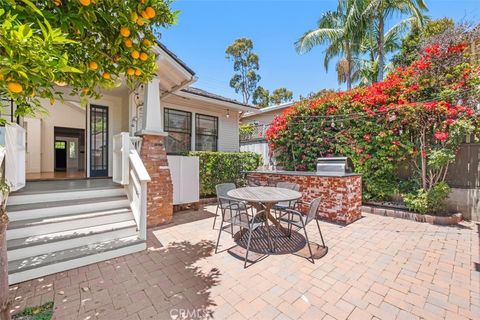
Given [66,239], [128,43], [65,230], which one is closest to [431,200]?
[128,43]

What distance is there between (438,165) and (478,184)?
4.07 ft

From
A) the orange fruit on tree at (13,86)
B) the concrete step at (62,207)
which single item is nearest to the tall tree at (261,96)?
the concrete step at (62,207)

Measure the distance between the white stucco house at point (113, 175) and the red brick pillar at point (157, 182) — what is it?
0.02m

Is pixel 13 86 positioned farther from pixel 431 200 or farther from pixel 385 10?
pixel 385 10

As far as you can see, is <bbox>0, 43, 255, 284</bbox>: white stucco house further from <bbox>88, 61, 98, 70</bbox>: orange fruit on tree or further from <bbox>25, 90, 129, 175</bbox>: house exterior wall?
<bbox>88, 61, 98, 70</bbox>: orange fruit on tree

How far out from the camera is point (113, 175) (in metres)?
4.75

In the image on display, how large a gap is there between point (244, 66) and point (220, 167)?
70.5 ft

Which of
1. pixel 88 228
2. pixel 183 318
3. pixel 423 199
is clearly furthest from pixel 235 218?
pixel 423 199

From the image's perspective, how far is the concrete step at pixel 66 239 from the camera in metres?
2.99

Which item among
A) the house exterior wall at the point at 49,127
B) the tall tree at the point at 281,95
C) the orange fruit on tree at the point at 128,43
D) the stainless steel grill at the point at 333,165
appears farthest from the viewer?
the tall tree at the point at 281,95

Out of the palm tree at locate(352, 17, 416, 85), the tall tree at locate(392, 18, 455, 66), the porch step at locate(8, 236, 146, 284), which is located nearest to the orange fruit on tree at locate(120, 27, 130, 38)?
the porch step at locate(8, 236, 146, 284)

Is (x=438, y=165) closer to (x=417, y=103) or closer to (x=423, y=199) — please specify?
(x=423, y=199)

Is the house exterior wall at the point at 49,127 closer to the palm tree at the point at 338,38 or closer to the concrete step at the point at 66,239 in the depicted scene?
the concrete step at the point at 66,239

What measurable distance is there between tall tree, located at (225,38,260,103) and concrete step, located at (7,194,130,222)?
78.5ft
